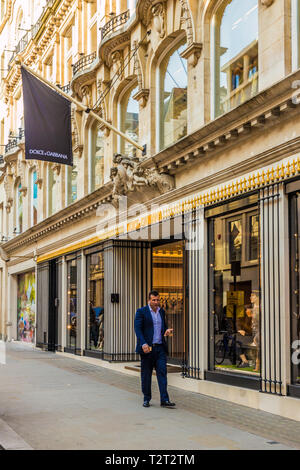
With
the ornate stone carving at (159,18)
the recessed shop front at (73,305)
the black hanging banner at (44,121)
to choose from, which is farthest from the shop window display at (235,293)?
the recessed shop front at (73,305)

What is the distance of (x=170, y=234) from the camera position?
15.9 metres

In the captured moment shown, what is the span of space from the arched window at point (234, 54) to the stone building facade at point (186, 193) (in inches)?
1.5

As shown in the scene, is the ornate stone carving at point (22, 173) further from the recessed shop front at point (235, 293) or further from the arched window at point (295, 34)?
the arched window at point (295, 34)

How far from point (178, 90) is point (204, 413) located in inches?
329

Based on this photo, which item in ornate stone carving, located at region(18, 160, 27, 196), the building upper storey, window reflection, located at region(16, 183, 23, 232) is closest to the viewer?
the building upper storey

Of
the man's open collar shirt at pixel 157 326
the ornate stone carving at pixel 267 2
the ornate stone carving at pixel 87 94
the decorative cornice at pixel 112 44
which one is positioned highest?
the decorative cornice at pixel 112 44

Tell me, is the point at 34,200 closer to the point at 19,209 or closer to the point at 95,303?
the point at 19,209

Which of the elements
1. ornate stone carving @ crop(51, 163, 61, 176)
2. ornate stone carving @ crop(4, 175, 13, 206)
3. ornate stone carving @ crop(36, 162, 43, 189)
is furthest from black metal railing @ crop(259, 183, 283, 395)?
ornate stone carving @ crop(4, 175, 13, 206)

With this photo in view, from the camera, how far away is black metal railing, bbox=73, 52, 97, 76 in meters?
22.2

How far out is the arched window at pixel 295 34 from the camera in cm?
1079

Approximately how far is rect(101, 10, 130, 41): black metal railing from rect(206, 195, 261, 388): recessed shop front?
838 centimetres

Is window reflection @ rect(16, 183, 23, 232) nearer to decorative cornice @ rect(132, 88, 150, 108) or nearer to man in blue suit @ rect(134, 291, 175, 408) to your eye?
decorative cornice @ rect(132, 88, 150, 108)
